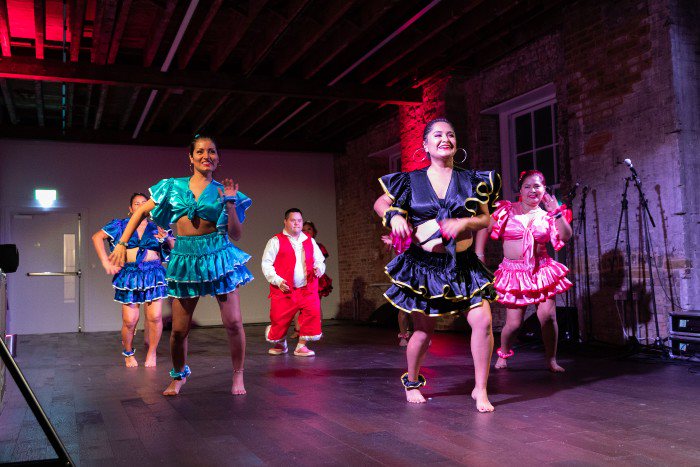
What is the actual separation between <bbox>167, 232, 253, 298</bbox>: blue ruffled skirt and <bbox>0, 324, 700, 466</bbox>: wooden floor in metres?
0.71

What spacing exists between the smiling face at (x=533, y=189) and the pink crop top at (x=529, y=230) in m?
0.10

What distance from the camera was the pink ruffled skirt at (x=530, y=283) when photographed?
5.00m

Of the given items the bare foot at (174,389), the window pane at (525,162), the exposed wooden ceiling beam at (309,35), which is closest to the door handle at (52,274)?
the exposed wooden ceiling beam at (309,35)

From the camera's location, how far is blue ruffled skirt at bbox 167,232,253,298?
402 cm

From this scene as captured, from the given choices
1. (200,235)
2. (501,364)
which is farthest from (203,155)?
(501,364)

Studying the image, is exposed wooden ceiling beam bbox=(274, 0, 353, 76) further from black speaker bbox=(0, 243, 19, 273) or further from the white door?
the white door

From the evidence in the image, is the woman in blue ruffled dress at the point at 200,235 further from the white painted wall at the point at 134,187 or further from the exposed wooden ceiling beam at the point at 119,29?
the white painted wall at the point at 134,187

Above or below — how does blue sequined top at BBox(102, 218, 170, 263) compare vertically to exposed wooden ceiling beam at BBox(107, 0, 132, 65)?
below

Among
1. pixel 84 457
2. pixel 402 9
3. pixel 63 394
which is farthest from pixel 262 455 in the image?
pixel 402 9

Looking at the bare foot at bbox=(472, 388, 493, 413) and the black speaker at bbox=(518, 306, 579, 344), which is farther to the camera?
the black speaker at bbox=(518, 306, 579, 344)

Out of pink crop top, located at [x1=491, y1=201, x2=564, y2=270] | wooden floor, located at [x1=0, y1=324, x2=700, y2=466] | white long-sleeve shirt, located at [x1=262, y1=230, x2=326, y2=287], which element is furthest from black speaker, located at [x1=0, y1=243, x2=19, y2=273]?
white long-sleeve shirt, located at [x1=262, y1=230, x2=326, y2=287]

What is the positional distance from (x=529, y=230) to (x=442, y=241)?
178 centimetres

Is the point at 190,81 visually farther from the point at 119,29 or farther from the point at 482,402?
the point at 482,402

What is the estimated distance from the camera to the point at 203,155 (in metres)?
4.12
